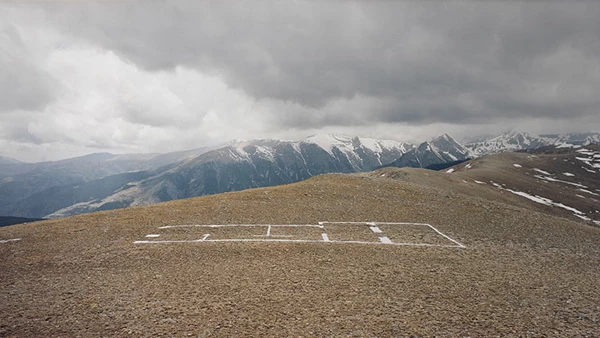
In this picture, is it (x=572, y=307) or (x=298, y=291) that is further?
(x=298, y=291)

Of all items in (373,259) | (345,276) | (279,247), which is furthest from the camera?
(279,247)

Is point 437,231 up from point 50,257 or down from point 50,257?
down

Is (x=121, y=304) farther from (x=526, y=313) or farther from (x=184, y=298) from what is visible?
(x=526, y=313)

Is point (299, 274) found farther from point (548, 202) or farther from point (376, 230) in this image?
point (548, 202)

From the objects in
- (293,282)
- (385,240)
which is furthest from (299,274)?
(385,240)

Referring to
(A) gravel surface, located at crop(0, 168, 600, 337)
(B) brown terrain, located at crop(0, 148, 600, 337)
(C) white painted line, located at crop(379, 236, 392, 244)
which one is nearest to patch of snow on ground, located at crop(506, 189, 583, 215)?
(B) brown terrain, located at crop(0, 148, 600, 337)

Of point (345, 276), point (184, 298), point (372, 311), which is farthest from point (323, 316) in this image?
point (184, 298)
